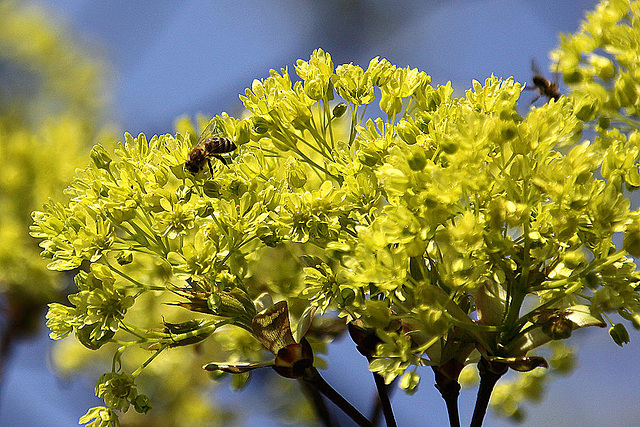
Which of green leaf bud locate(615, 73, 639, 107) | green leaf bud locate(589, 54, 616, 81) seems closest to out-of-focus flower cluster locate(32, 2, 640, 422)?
green leaf bud locate(615, 73, 639, 107)

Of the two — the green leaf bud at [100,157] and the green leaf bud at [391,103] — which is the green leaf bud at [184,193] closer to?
the green leaf bud at [100,157]

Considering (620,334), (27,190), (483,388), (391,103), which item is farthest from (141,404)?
(27,190)

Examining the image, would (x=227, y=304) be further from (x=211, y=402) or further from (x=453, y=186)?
(x=211, y=402)

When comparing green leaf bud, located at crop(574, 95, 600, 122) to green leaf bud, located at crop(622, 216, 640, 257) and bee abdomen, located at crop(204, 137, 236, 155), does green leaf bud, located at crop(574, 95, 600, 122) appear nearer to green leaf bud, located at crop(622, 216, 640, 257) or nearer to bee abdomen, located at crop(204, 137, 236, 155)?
green leaf bud, located at crop(622, 216, 640, 257)

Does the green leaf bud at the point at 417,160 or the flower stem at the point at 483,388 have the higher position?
the green leaf bud at the point at 417,160

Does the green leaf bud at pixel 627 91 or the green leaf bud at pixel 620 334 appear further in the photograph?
the green leaf bud at pixel 627 91

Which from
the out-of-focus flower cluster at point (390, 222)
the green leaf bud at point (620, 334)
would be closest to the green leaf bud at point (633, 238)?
the out-of-focus flower cluster at point (390, 222)

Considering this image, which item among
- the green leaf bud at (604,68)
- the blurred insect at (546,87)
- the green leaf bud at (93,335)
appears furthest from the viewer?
the blurred insect at (546,87)

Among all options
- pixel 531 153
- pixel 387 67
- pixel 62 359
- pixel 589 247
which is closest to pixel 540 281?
pixel 589 247
